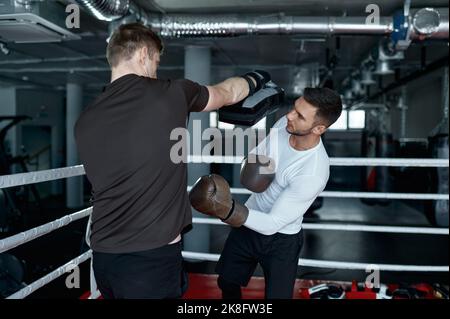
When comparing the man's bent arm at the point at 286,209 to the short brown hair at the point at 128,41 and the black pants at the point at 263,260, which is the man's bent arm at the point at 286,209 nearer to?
the black pants at the point at 263,260

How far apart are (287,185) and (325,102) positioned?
420 mm

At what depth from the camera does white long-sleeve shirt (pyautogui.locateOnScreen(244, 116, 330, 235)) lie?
1.67 meters

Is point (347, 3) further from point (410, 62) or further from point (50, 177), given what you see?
point (410, 62)

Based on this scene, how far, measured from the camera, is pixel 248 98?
4.57 feet

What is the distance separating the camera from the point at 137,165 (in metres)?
1.14

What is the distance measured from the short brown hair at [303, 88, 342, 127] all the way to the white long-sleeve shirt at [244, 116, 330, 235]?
17 centimetres

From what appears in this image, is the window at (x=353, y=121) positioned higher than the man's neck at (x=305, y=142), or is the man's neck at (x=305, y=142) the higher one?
the window at (x=353, y=121)

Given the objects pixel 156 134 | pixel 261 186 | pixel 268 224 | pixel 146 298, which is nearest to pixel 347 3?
pixel 261 186

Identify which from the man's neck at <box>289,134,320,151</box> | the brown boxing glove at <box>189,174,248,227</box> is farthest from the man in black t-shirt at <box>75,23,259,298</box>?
the man's neck at <box>289,134,320,151</box>

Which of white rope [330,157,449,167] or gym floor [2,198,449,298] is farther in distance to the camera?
gym floor [2,198,449,298]

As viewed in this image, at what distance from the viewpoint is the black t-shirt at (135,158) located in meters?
1.13

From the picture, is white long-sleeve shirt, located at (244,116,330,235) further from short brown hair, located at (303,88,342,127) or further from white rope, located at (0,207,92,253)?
white rope, located at (0,207,92,253)

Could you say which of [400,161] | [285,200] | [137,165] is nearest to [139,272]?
[137,165]

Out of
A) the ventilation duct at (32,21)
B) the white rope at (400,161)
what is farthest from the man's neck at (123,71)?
the ventilation duct at (32,21)
